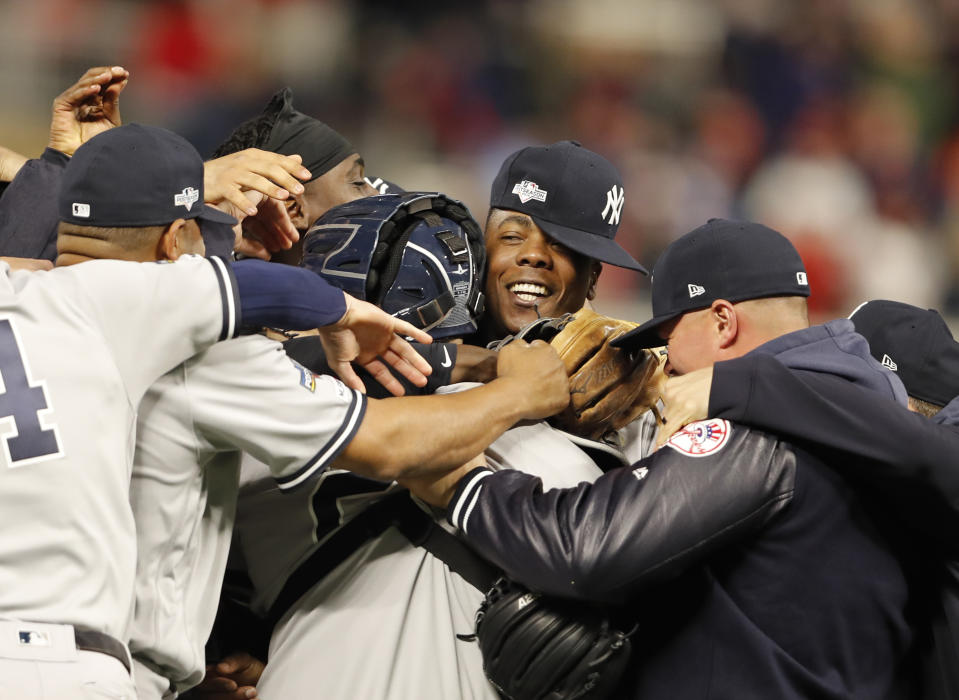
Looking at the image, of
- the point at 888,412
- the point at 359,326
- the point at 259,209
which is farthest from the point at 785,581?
the point at 259,209

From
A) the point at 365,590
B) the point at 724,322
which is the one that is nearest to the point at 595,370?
the point at 724,322

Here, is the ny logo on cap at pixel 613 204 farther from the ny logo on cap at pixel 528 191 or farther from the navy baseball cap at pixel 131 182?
the navy baseball cap at pixel 131 182

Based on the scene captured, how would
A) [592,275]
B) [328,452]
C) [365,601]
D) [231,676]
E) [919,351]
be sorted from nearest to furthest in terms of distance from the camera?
[328,452], [365,601], [231,676], [919,351], [592,275]

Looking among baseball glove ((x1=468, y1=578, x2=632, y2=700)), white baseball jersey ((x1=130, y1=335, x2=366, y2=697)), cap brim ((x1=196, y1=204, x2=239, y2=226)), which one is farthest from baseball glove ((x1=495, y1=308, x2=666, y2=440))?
cap brim ((x1=196, y1=204, x2=239, y2=226))

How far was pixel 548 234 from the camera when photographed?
3137 millimetres

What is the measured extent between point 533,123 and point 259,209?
4198 mm

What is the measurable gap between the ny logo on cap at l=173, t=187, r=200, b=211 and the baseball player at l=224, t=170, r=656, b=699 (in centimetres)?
54

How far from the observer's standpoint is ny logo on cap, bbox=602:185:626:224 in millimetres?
3236

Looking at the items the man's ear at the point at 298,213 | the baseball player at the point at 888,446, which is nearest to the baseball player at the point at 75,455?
the baseball player at the point at 888,446

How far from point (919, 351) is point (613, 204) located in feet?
3.10

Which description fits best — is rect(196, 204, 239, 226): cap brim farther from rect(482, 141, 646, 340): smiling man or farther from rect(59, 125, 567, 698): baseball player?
rect(482, 141, 646, 340): smiling man

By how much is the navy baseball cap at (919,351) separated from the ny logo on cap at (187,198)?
1.89 m

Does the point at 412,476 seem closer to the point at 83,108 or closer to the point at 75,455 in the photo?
the point at 75,455

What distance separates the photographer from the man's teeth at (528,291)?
307cm
